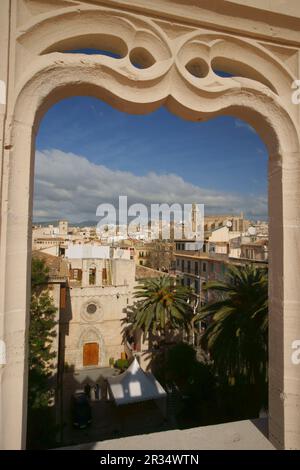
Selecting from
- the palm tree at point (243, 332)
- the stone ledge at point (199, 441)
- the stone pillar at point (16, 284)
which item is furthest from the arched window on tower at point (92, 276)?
the stone pillar at point (16, 284)

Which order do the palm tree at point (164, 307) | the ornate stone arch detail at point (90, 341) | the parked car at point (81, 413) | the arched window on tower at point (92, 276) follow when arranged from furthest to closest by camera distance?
the arched window on tower at point (92, 276) < the ornate stone arch detail at point (90, 341) < the palm tree at point (164, 307) < the parked car at point (81, 413)

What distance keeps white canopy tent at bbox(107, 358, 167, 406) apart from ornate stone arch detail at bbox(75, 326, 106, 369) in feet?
20.3

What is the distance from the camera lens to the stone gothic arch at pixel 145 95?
4.67 ft

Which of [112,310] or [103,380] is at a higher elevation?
[112,310]

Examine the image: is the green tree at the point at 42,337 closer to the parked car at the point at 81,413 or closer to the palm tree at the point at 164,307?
the parked car at the point at 81,413

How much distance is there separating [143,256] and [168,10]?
4268 cm

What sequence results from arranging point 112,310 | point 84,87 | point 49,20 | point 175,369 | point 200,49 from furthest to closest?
point 112,310 < point 175,369 < point 200,49 < point 84,87 < point 49,20

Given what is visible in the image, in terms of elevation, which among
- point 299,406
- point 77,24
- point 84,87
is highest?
point 77,24

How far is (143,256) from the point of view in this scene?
44094 mm

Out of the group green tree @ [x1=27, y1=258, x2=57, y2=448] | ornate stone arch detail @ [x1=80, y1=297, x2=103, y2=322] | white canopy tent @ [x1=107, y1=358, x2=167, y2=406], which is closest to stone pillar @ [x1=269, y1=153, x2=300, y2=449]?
green tree @ [x1=27, y1=258, x2=57, y2=448]

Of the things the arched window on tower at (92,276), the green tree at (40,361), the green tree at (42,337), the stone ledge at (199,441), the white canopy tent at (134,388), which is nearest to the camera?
the stone ledge at (199,441)

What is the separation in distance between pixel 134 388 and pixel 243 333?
7173mm
